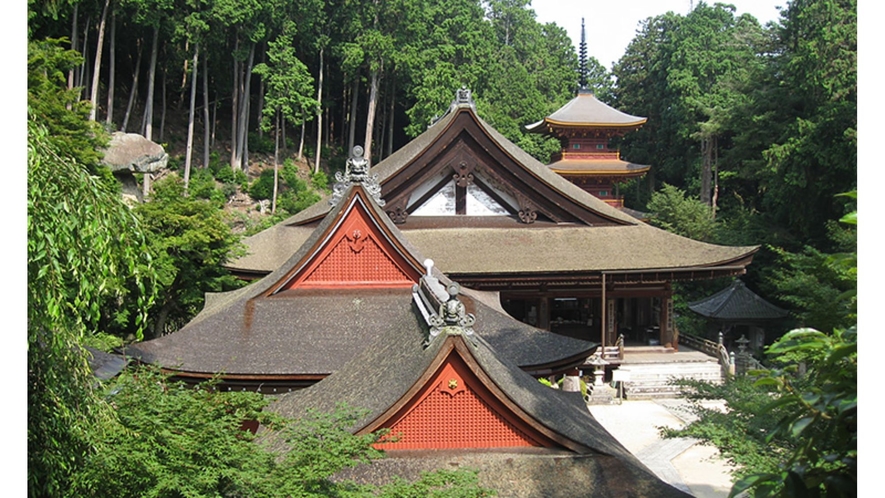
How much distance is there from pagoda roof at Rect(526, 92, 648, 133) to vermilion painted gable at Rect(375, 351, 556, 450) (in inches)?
1266

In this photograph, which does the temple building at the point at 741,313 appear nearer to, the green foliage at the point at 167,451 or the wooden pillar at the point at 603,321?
the wooden pillar at the point at 603,321

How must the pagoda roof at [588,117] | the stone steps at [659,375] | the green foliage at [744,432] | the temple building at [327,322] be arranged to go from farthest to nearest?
the pagoda roof at [588,117] < the stone steps at [659,375] < the temple building at [327,322] < the green foliage at [744,432]

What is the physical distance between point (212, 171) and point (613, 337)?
2629cm

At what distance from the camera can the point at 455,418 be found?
7535 mm

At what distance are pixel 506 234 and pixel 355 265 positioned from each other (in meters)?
9.37

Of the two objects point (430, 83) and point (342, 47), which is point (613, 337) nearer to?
point (430, 83)

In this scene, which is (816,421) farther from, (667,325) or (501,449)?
(667,325)

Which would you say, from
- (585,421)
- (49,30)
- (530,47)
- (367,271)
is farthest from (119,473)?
(530,47)

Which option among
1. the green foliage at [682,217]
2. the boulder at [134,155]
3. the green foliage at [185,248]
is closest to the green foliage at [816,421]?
the green foliage at [185,248]

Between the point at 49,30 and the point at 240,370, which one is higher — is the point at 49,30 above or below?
above

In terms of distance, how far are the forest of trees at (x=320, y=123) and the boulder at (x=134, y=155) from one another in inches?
87.0

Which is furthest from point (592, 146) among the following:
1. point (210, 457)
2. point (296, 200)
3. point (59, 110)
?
point (210, 457)

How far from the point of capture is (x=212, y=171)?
4222 centimetres

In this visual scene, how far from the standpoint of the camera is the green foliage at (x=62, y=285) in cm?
496
